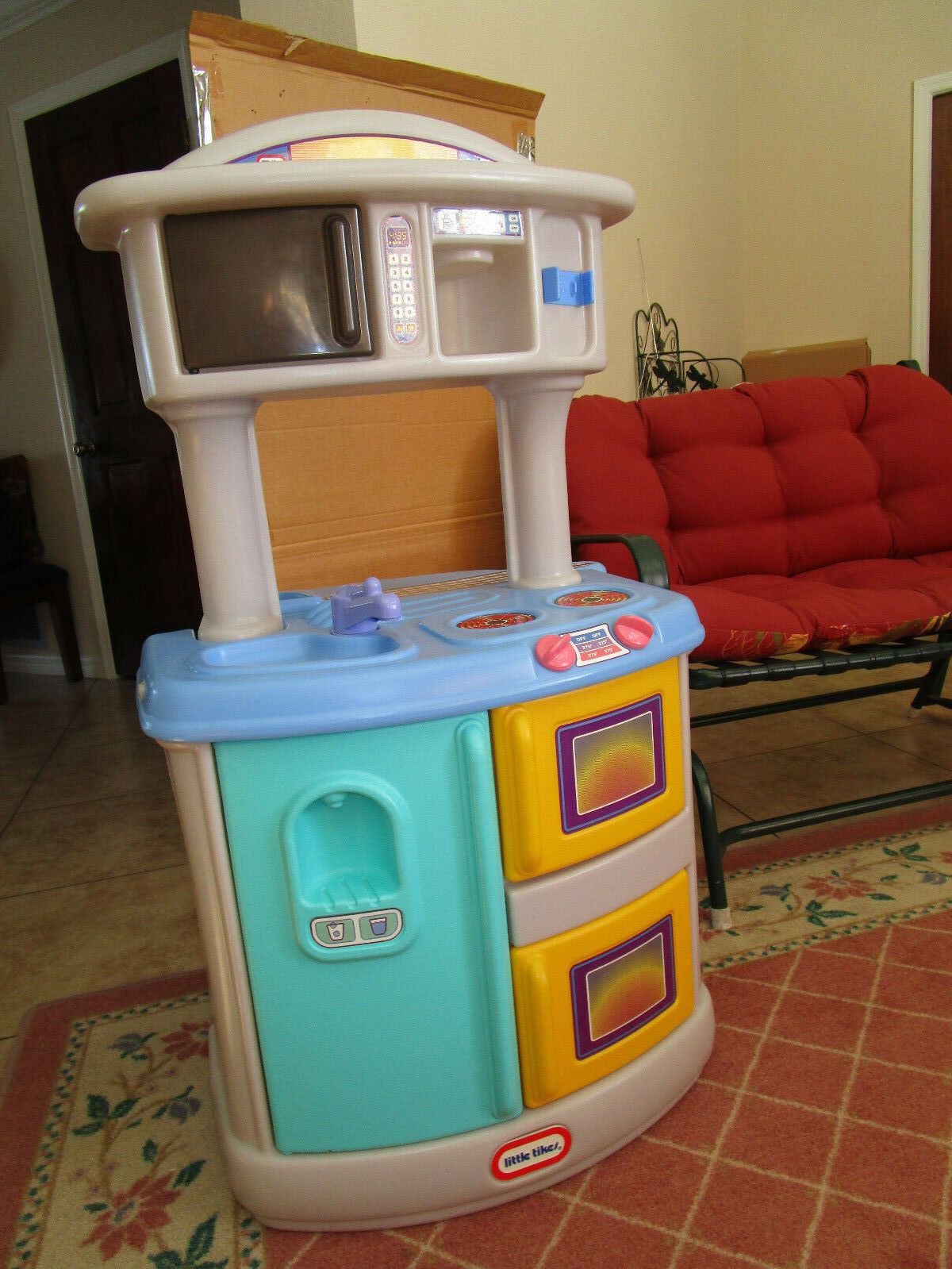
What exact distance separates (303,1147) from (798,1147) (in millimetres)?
497

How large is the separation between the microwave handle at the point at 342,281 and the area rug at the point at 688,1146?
87cm

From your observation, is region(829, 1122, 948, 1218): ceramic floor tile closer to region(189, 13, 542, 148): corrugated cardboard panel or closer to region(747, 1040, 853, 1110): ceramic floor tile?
region(747, 1040, 853, 1110): ceramic floor tile

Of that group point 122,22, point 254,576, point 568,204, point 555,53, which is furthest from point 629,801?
point 122,22

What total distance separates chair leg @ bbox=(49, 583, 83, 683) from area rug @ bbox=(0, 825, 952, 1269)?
2283 millimetres

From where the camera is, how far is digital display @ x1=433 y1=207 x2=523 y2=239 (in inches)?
34.2

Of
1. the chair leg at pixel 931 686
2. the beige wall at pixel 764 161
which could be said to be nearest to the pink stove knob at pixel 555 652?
the chair leg at pixel 931 686

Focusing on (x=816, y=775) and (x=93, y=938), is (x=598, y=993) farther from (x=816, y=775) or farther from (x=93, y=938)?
(x=816, y=775)

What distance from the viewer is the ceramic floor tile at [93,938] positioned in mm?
1334

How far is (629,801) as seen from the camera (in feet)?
2.96

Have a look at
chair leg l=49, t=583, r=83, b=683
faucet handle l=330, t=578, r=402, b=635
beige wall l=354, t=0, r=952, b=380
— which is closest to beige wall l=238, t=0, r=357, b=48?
beige wall l=354, t=0, r=952, b=380

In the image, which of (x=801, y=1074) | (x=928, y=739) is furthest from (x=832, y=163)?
(x=801, y=1074)

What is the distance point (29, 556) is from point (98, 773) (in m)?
1.47

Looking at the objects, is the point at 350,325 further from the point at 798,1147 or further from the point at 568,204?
the point at 798,1147

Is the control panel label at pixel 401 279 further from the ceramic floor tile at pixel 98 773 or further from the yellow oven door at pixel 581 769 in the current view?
the ceramic floor tile at pixel 98 773
